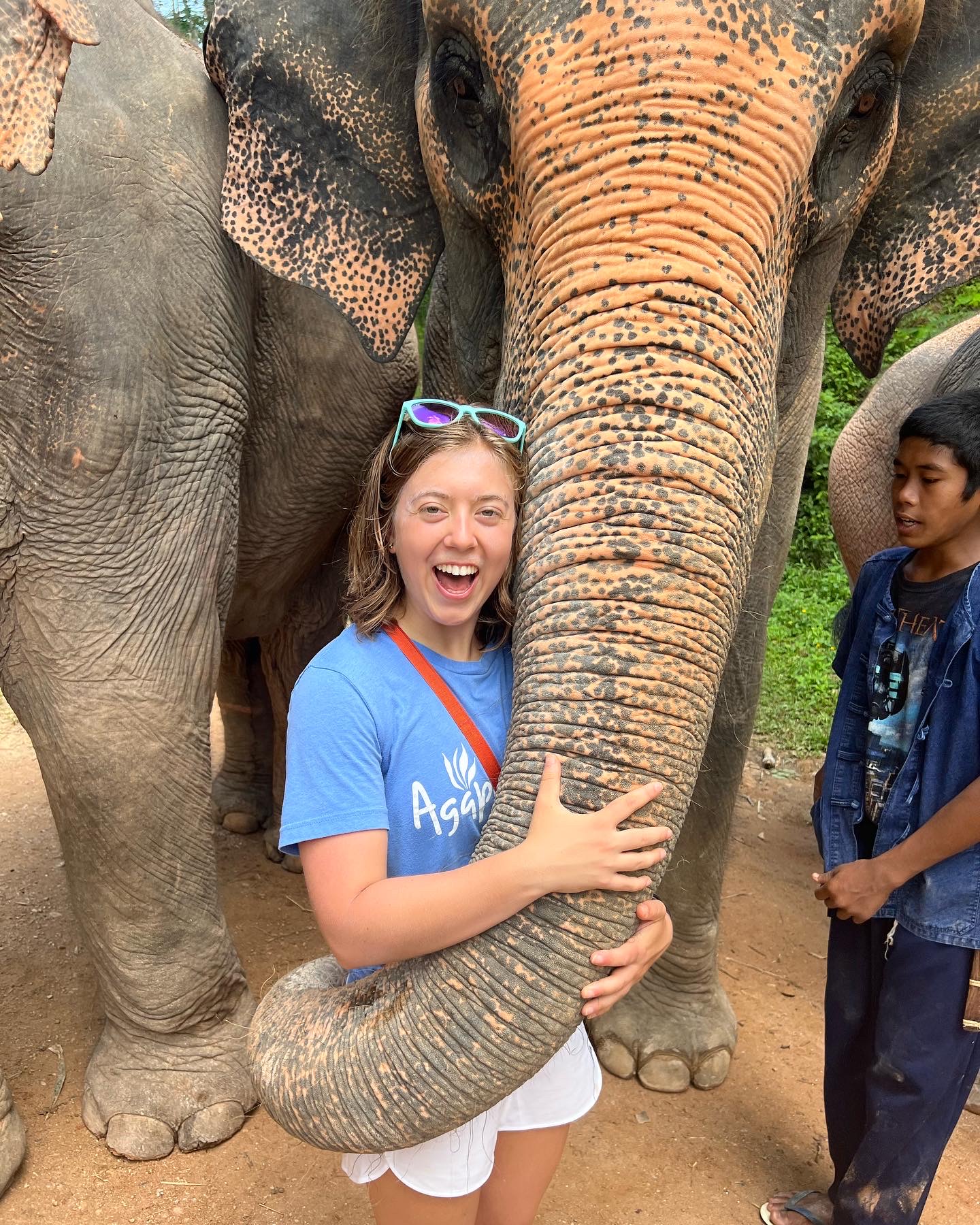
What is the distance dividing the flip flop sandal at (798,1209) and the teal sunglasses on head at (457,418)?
1.93 metres

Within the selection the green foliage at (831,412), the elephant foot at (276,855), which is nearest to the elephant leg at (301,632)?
the elephant foot at (276,855)

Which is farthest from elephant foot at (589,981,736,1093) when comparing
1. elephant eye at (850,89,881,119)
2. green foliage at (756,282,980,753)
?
green foliage at (756,282,980,753)

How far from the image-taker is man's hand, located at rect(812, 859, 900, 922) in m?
2.11

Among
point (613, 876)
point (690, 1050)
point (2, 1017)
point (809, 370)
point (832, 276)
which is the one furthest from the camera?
point (2, 1017)

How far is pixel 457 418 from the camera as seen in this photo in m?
1.66

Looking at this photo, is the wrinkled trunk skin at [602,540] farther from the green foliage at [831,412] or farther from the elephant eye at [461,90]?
the green foliage at [831,412]

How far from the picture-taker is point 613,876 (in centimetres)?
139

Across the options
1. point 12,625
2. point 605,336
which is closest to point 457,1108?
point 605,336

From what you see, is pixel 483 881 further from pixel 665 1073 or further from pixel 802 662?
pixel 802 662

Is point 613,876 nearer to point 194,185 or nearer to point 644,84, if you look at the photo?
point 644,84

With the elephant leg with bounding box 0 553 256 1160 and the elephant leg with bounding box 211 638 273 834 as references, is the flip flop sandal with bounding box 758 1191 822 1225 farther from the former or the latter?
the elephant leg with bounding box 211 638 273 834

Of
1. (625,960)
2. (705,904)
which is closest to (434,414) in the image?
(625,960)

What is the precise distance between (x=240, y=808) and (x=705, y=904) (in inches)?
85.5

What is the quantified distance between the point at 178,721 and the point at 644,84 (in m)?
1.64
